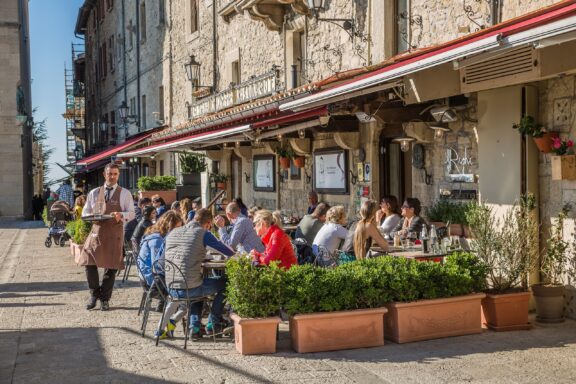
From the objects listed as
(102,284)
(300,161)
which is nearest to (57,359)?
(102,284)

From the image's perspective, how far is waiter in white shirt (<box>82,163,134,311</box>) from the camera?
9227 mm

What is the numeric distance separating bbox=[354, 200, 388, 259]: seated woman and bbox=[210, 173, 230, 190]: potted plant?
11.7 metres

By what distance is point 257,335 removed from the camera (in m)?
6.72

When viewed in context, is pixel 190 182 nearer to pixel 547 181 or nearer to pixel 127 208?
pixel 127 208

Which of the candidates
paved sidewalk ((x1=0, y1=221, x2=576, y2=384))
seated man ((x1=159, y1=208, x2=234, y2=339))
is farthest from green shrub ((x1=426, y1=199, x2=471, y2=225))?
seated man ((x1=159, y1=208, x2=234, y2=339))

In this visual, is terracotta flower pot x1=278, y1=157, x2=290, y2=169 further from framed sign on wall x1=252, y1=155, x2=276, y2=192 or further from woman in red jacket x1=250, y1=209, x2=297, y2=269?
woman in red jacket x1=250, y1=209, x2=297, y2=269

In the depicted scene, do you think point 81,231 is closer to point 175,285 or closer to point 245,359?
point 175,285

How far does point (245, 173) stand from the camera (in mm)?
19062

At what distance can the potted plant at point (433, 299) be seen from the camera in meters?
7.05

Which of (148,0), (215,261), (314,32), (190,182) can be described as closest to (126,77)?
(148,0)

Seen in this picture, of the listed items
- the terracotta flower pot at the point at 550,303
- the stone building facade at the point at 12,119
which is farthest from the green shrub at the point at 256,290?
the stone building facade at the point at 12,119

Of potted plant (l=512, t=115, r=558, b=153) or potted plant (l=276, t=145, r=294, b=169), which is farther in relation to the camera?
potted plant (l=276, t=145, r=294, b=169)

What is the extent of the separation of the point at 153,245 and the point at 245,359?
199 cm

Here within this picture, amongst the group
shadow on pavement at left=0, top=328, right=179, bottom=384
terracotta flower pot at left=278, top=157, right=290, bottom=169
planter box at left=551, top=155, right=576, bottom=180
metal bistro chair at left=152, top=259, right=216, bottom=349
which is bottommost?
shadow on pavement at left=0, top=328, right=179, bottom=384
